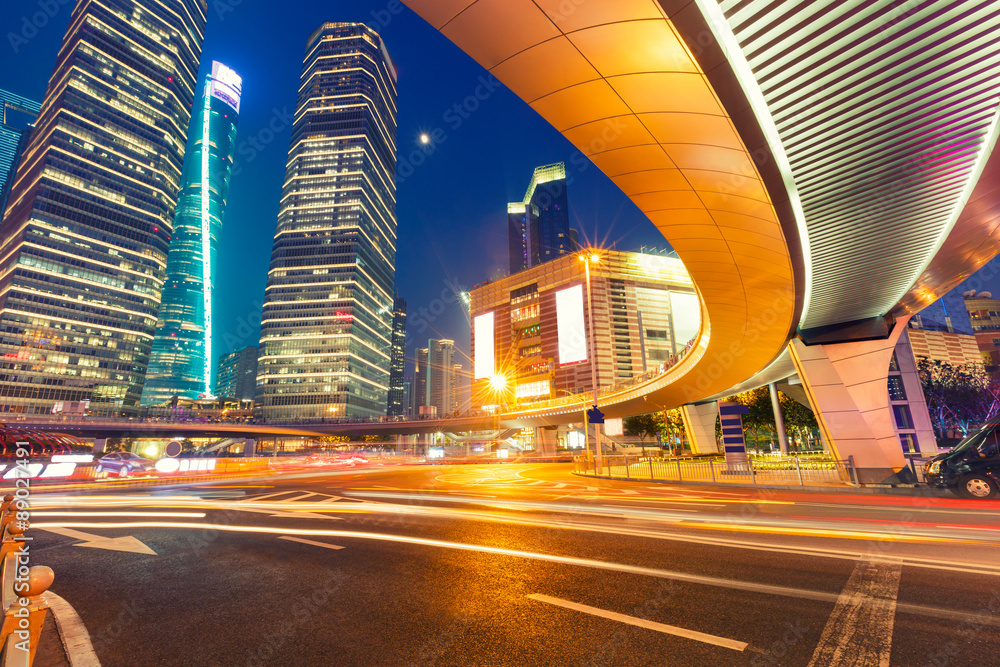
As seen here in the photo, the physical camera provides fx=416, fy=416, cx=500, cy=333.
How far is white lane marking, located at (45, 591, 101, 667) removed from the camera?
3615 mm

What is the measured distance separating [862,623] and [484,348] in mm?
138979

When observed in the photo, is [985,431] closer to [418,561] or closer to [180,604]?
[418,561]

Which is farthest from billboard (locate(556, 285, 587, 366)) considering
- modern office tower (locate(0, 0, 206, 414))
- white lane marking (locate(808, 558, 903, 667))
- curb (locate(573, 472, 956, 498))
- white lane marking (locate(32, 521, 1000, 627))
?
modern office tower (locate(0, 0, 206, 414))

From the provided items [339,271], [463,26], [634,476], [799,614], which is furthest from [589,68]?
[339,271]

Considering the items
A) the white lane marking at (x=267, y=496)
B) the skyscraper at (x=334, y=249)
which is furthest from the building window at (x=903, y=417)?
the skyscraper at (x=334, y=249)

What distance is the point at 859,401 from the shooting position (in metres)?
20.9

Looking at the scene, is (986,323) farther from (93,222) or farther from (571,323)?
(93,222)

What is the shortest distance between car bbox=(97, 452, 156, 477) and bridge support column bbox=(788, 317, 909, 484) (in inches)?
1462

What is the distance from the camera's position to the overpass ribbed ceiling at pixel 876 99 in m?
6.15

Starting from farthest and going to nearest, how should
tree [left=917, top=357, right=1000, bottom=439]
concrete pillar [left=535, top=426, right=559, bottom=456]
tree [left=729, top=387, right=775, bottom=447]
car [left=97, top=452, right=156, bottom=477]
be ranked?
concrete pillar [left=535, top=426, right=559, bottom=456]
tree [left=729, top=387, right=775, bottom=447]
tree [left=917, top=357, right=1000, bottom=439]
car [left=97, top=452, right=156, bottom=477]

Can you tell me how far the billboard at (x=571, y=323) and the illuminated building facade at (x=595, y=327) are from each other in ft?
12.5

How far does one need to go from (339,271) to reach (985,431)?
152746 millimetres

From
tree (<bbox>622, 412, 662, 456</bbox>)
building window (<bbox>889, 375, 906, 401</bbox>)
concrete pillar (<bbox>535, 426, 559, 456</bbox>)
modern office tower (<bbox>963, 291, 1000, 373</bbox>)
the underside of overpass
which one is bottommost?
concrete pillar (<bbox>535, 426, 559, 456</bbox>)

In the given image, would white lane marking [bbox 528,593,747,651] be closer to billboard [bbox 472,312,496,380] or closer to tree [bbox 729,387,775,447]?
tree [bbox 729,387,775,447]
